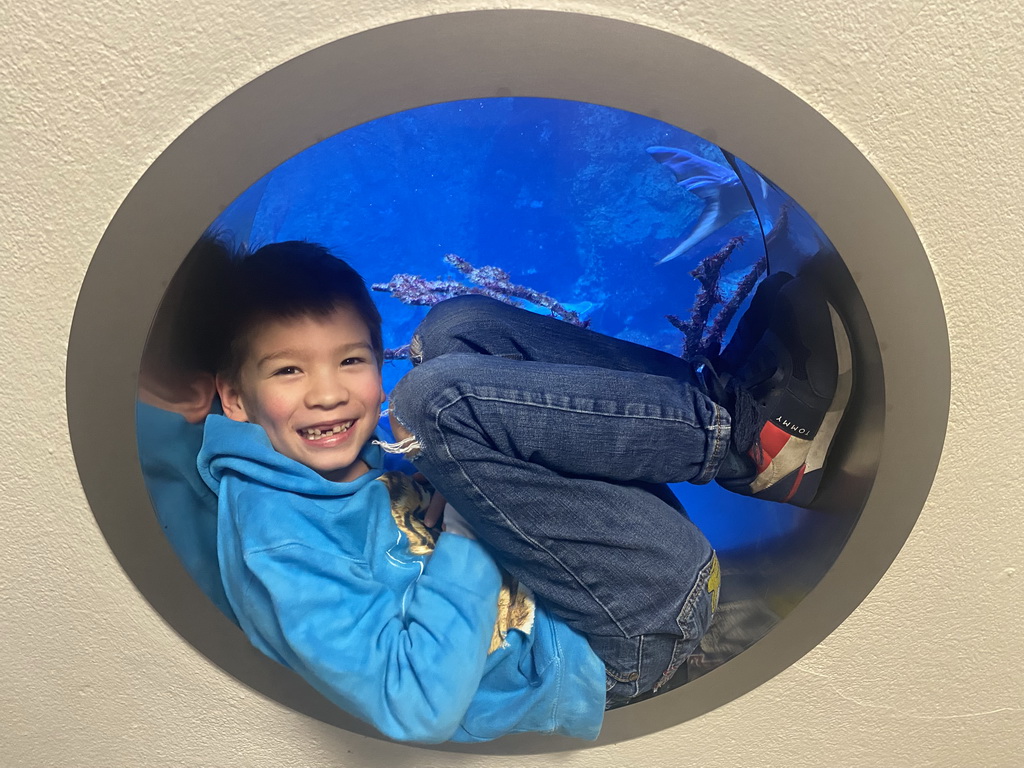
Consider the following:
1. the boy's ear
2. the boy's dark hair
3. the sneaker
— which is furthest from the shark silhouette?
the boy's ear

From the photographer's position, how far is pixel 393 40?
0.52m

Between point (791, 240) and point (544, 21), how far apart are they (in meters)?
0.33

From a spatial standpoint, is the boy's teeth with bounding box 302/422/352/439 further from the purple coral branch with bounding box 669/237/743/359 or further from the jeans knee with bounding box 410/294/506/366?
the purple coral branch with bounding box 669/237/743/359

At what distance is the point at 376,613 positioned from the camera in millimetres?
653

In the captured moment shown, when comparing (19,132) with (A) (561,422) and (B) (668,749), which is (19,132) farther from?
(B) (668,749)

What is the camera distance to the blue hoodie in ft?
2.05

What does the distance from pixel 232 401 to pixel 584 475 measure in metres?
0.37

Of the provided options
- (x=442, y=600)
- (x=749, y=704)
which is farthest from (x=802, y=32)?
(x=749, y=704)

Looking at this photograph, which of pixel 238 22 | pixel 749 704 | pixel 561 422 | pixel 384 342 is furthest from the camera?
pixel 384 342

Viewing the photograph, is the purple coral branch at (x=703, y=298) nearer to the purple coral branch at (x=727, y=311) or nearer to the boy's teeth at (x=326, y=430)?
the purple coral branch at (x=727, y=311)

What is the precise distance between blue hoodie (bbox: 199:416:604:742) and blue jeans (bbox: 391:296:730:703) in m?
0.04

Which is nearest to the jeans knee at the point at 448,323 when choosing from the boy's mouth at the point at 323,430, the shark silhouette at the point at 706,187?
the boy's mouth at the point at 323,430

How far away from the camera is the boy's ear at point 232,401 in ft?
2.45

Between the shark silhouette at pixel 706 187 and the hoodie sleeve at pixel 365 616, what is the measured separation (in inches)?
16.2
